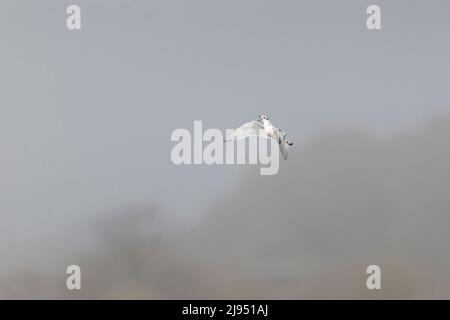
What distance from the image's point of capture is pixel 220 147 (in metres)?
9.28

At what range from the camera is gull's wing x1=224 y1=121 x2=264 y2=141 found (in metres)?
9.23

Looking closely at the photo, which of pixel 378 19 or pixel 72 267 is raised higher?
pixel 378 19

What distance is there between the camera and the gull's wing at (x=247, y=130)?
9.23 m

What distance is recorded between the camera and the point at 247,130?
9.24m
